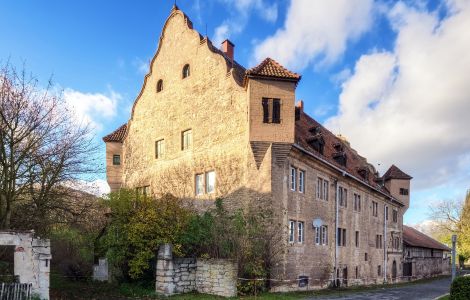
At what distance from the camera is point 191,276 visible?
19.4 meters

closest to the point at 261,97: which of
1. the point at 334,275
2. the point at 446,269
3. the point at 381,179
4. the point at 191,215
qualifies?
the point at 191,215

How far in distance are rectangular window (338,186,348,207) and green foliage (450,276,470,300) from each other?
542 inches

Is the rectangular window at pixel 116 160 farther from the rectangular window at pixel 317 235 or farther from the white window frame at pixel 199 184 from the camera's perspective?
the rectangular window at pixel 317 235

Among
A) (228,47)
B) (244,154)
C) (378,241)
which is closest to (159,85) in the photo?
(228,47)

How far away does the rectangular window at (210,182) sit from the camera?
80.9 ft

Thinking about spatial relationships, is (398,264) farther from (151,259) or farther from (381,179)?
(151,259)

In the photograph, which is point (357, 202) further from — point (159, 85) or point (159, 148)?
point (159, 85)

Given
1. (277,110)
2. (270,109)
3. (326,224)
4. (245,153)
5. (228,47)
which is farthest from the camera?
(228,47)

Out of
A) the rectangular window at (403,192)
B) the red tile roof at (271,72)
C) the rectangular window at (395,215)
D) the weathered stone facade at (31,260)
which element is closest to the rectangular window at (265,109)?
the red tile roof at (271,72)

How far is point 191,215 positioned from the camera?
853 inches

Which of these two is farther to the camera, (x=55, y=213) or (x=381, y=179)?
(x=381, y=179)

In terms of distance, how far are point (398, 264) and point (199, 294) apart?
31271mm

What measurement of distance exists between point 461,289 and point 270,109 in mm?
11709

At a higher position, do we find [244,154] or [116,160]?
[116,160]
